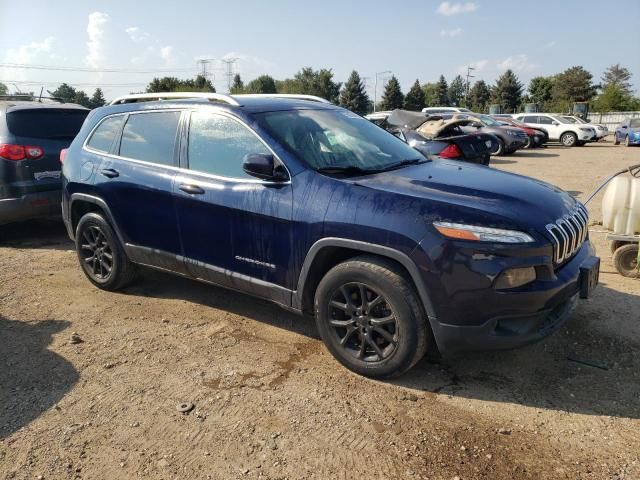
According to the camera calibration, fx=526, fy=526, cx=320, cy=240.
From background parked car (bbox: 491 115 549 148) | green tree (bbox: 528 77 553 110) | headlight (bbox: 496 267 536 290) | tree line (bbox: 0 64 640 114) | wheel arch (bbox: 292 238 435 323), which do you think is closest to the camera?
headlight (bbox: 496 267 536 290)

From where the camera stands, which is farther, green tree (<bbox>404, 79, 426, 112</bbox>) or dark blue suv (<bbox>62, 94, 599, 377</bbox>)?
green tree (<bbox>404, 79, 426, 112</bbox>)

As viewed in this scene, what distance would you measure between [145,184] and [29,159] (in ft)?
10.5

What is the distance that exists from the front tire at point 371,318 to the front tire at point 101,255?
2.26m

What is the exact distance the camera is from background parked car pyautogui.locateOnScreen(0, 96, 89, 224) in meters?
6.47

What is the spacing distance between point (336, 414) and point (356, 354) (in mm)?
482

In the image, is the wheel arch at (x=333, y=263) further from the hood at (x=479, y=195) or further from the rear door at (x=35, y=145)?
the rear door at (x=35, y=145)

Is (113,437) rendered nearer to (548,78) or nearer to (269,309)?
(269,309)

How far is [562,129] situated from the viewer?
25.7 meters

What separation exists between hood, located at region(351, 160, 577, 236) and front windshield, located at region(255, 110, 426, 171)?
26cm

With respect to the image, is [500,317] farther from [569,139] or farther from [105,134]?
[569,139]

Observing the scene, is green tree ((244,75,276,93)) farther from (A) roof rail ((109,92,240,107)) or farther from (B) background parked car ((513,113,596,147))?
(A) roof rail ((109,92,240,107))

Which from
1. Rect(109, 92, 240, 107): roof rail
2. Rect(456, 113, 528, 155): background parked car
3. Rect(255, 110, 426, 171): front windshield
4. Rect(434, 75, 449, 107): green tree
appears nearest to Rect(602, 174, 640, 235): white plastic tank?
Rect(255, 110, 426, 171): front windshield

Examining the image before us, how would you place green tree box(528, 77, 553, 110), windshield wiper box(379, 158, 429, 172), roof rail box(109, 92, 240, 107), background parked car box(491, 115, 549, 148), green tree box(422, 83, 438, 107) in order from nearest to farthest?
windshield wiper box(379, 158, 429, 172) → roof rail box(109, 92, 240, 107) → background parked car box(491, 115, 549, 148) → green tree box(528, 77, 553, 110) → green tree box(422, 83, 438, 107)

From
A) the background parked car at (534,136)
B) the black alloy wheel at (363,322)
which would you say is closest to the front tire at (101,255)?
the black alloy wheel at (363,322)
